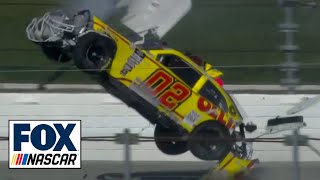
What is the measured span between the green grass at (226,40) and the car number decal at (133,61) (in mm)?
975

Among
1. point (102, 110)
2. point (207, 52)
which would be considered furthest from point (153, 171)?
point (207, 52)

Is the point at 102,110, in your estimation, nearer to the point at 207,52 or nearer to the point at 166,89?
the point at 207,52

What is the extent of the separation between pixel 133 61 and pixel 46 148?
1.54 metres

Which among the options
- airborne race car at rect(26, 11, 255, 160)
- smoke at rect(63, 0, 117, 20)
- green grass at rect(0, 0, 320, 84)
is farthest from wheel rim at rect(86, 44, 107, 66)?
green grass at rect(0, 0, 320, 84)

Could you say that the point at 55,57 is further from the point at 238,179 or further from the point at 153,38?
the point at 238,179

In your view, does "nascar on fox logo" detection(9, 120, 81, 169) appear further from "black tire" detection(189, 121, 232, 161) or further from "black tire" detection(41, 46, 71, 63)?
"black tire" detection(41, 46, 71, 63)

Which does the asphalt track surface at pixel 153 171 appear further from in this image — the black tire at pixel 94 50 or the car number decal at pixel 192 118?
the black tire at pixel 94 50

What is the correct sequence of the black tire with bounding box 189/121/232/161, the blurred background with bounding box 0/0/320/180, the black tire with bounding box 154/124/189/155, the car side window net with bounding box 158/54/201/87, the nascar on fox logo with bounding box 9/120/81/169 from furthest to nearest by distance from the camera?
the blurred background with bounding box 0/0/320/180 → the car side window net with bounding box 158/54/201/87 → the black tire with bounding box 154/124/189/155 → the black tire with bounding box 189/121/232/161 → the nascar on fox logo with bounding box 9/120/81/169

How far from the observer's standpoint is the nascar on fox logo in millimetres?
7309

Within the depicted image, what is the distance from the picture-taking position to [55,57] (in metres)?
9.30

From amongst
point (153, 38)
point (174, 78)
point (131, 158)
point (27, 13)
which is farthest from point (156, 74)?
point (27, 13)

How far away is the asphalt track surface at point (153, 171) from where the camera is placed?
738cm

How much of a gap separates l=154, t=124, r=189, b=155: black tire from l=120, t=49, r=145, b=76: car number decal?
574 millimetres

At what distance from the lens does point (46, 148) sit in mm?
7367
